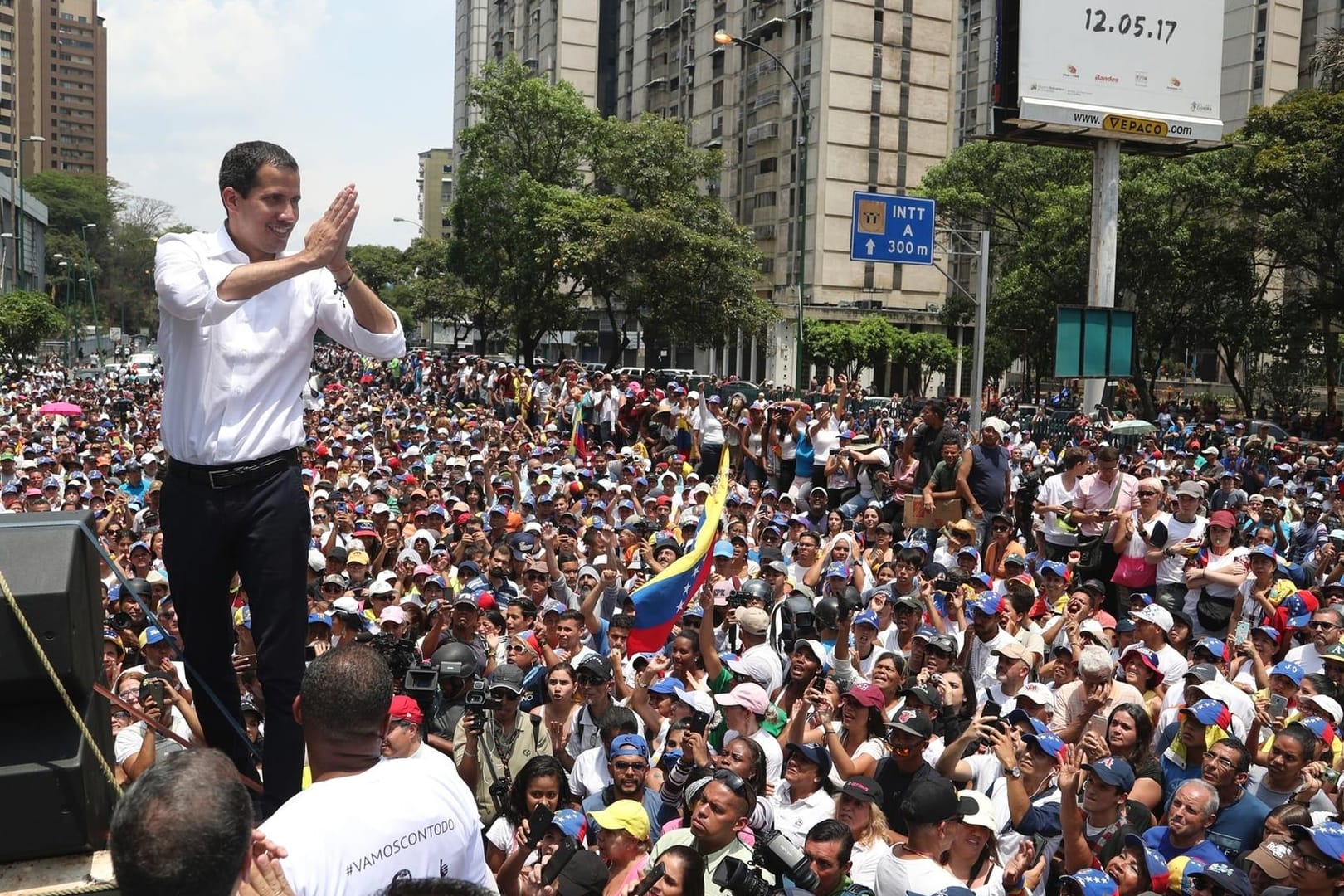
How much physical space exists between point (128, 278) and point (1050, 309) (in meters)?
78.2

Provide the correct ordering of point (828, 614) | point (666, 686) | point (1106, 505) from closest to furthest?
point (666, 686), point (828, 614), point (1106, 505)

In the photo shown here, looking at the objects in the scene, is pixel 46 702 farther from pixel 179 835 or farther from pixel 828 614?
pixel 828 614

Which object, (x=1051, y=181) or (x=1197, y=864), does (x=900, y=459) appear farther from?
(x=1051, y=181)

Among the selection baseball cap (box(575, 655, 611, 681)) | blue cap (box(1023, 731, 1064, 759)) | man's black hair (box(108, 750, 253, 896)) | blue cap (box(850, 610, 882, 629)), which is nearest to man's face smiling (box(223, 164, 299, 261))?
man's black hair (box(108, 750, 253, 896))

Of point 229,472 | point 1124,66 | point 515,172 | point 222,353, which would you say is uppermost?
point 515,172

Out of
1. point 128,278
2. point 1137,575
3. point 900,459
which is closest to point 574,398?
point 900,459

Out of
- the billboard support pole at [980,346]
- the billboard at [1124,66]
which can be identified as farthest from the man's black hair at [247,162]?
the billboard at [1124,66]

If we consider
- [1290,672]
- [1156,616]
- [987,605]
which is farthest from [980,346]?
[1290,672]

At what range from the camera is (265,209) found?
11.2 ft

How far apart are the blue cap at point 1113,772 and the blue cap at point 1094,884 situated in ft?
2.62

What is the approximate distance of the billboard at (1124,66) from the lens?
2177 cm

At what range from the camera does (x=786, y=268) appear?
6022 centimetres

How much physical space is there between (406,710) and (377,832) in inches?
103

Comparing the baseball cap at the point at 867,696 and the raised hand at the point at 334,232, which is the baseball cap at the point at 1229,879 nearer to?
the baseball cap at the point at 867,696
